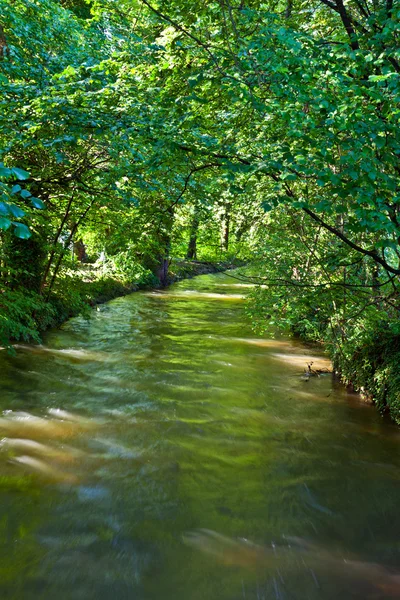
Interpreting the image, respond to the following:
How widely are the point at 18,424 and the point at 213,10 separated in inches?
240

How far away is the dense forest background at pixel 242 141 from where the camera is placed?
441 cm

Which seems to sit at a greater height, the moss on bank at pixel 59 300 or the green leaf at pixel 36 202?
the green leaf at pixel 36 202

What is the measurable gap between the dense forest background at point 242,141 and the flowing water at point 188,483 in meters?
1.29

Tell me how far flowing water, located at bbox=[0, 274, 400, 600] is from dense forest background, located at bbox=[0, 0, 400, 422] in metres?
1.29

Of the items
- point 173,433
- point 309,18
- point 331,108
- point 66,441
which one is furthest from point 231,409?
point 309,18

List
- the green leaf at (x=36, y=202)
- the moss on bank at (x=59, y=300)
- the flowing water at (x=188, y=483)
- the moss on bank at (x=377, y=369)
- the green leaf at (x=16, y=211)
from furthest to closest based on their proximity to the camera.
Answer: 1. the moss on bank at (x=59, y=300)
2. the moss on bank at (x=377, y=369)
3. the flowing water at (x=188, y=483)
4. the green leaf at (x=36, y=202)
5. the green leaf at (x=16, y=211)

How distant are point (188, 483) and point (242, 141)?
436 cm

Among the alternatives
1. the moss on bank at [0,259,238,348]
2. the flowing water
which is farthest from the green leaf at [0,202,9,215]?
the moss on bank at [0,259,238,348]

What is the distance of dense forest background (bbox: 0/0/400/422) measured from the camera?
14.5 feet

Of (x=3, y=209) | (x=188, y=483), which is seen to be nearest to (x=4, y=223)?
(x=3, y=209)

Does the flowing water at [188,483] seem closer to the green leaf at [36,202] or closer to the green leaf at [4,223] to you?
the green leaf at [4,223]

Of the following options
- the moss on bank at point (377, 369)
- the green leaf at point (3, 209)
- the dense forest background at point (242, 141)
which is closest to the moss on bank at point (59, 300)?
the dense forest background at point (242, 141)

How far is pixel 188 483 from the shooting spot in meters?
5.21

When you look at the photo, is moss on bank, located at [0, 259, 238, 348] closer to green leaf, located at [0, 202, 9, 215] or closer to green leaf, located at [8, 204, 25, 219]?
green leaf, located at [0, 202, 9, 215]
